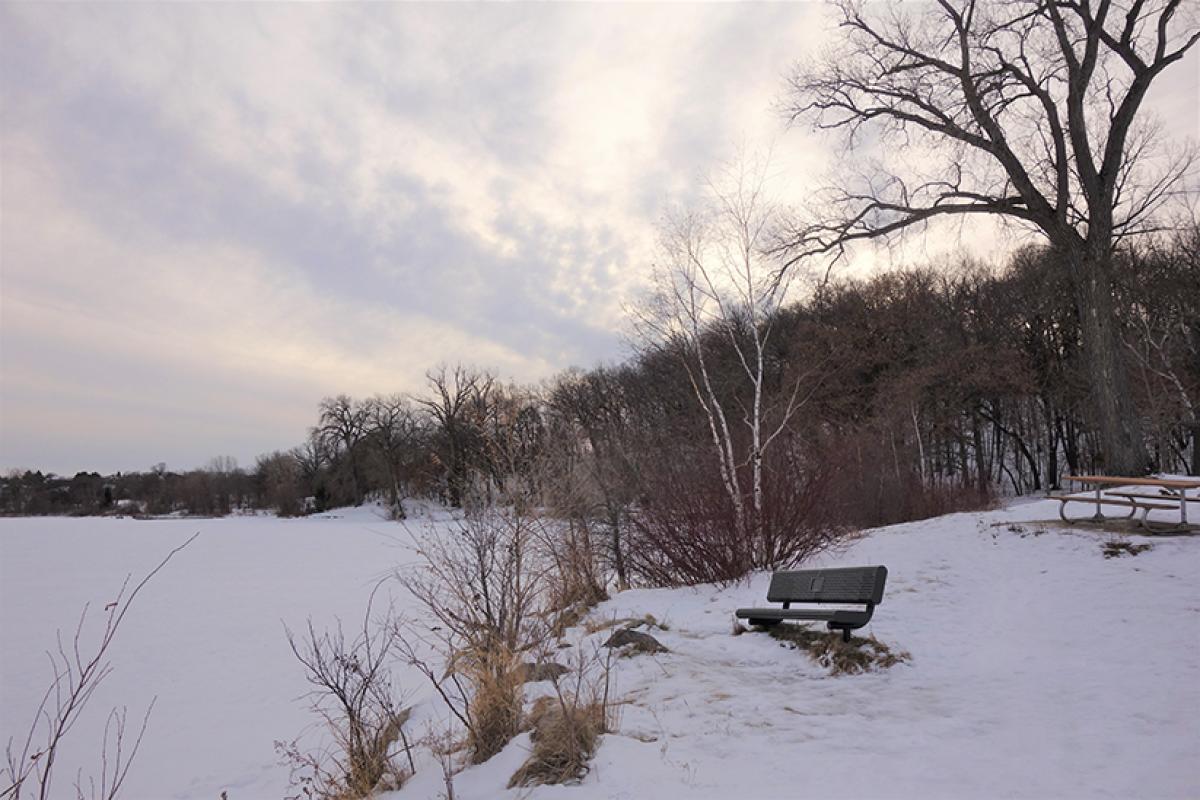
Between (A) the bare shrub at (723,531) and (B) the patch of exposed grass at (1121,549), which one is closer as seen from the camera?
(B) the patch of exposed grass at (1121,549)

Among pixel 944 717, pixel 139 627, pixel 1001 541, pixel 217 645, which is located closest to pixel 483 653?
pixel 944 717

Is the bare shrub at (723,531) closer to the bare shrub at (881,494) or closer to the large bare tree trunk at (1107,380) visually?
the bare shrub at (881,494)

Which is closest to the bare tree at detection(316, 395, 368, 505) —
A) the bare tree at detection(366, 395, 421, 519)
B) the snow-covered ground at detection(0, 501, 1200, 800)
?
the bare tree at detection(366, 395, 421, 519)

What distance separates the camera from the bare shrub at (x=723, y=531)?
33.5ft

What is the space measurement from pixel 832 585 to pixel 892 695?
144 cm

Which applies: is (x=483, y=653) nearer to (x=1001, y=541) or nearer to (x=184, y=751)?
(x=184, y=751)

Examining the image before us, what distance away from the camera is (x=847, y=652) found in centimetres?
599

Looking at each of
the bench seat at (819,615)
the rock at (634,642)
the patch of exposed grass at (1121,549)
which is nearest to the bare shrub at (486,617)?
the rock at (634,642)

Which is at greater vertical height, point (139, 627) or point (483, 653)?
point (483, 653)

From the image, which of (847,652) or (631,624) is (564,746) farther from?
(631,624)

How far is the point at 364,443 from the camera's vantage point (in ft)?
239

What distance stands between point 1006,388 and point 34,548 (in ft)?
144

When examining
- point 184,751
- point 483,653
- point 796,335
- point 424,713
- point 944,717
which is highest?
point 796,335

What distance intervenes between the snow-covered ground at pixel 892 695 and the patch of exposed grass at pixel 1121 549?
0.12 m
